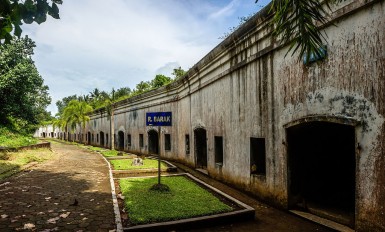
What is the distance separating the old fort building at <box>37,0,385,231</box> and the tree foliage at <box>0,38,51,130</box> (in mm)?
16363

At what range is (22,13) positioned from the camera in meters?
3.83

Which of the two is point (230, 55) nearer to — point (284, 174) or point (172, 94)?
point (284, 174)

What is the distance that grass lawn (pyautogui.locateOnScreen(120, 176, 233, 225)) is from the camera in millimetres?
5539

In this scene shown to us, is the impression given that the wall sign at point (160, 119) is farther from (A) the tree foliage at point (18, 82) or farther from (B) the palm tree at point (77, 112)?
(B) the palm tree at point (77, 112)

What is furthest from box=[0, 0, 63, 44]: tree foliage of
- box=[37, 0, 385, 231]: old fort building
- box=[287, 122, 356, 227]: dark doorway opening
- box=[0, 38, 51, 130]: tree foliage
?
box=[0, 38, 51, 130]: tree foliage

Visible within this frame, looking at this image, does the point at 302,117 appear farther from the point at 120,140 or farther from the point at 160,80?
the point at 160,80

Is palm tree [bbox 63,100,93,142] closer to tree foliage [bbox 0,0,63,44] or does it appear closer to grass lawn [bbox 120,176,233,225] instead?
grass lawn [bbox 120,176,233,225]

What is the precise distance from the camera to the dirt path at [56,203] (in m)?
5.27

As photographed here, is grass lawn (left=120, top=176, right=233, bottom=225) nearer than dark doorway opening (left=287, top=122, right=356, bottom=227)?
Yes

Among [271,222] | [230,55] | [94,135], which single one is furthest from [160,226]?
[94,135]

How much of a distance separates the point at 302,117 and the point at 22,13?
520 centimetres

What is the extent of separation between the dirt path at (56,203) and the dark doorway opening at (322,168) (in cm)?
409

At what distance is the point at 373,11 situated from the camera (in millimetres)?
4289

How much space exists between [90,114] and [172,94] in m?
22.4
